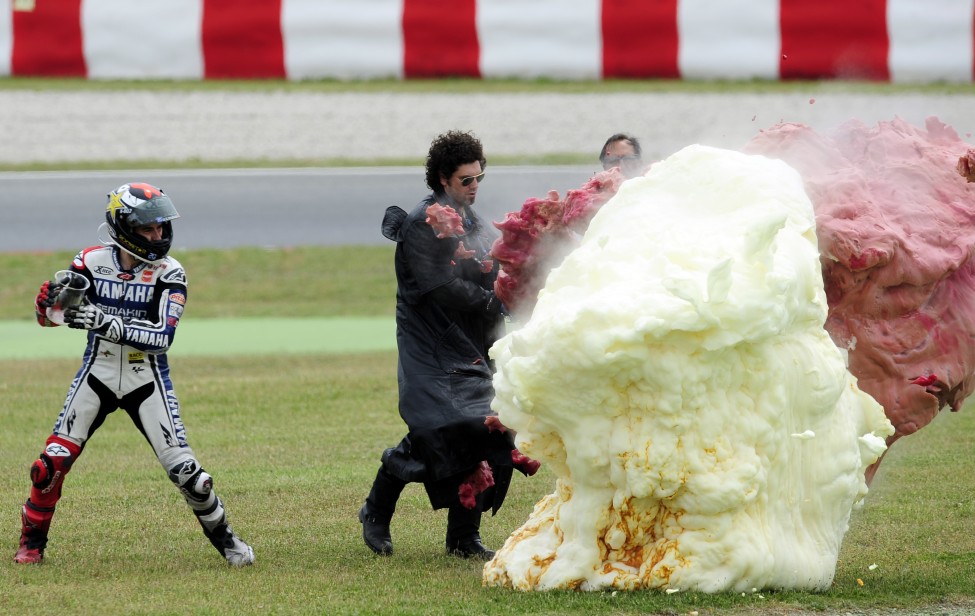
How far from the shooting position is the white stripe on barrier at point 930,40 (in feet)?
61.7

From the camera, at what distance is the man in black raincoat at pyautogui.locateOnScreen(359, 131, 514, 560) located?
6.82 meters

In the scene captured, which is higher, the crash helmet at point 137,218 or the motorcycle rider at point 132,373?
the crash helmet at point 137,218

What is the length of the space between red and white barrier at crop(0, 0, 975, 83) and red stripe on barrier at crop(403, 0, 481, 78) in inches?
0.7

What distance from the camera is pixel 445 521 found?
25.6 feet

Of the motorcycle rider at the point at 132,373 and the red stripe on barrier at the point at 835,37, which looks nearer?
the motorcycle rider at the point at 132,373

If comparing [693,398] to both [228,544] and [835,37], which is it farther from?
[835,37]

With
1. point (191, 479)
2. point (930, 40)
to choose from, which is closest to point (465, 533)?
point (191, 479)

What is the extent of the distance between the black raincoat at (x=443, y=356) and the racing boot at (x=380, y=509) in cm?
13

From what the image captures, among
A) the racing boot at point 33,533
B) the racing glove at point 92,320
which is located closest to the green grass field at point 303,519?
the racing boot at point 33,533

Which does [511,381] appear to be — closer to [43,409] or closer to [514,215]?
[514,215]

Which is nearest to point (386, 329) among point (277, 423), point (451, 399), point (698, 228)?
point (277, 423)

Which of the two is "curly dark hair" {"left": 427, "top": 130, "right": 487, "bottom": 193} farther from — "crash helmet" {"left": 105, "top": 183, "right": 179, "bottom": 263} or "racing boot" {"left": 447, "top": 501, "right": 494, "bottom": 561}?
"racing boot" {"left": 447, "top": 501, "right": 494, "bottom": 561}

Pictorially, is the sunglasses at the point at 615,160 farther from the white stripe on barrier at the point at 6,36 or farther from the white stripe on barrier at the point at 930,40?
the white stripe on barrier at the point at 6,36

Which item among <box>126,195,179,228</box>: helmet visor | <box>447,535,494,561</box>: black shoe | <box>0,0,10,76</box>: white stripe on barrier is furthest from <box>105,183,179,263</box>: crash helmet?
<box>0,0,10,76</box>: white stripe on barrier
